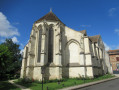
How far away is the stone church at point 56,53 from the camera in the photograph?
649 inches

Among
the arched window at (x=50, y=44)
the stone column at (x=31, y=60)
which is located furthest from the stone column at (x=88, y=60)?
the stone column at (x=31, y=60)

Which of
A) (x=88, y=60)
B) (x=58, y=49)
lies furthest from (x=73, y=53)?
(x=58, y=49)

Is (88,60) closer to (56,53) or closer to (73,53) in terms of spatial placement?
(73,53)

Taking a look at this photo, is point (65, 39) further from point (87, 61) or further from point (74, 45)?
point (87, 61)

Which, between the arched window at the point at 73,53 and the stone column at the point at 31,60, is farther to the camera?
the arched window at the point at 73,53

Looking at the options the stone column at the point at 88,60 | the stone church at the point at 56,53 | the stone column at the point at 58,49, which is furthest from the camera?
the stone column at the point at 88,60

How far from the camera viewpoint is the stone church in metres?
16.5

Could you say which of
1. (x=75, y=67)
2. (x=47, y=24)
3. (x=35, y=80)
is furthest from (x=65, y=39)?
(x=35, y=80)

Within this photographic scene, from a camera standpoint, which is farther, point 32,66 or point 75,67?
point 75,67

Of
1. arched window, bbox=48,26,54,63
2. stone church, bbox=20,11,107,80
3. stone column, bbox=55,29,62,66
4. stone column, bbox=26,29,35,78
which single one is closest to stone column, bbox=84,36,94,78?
stone church, bbox=20,11,107,80

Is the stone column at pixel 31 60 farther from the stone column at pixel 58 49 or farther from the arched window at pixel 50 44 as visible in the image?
the stone column at pixel 58 49

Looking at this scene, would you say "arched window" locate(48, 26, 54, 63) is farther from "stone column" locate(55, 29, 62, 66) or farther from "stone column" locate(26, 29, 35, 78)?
"stone column" locate(26, 29, 35, 78)

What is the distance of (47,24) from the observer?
1955cm

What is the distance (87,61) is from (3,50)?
14.8m
